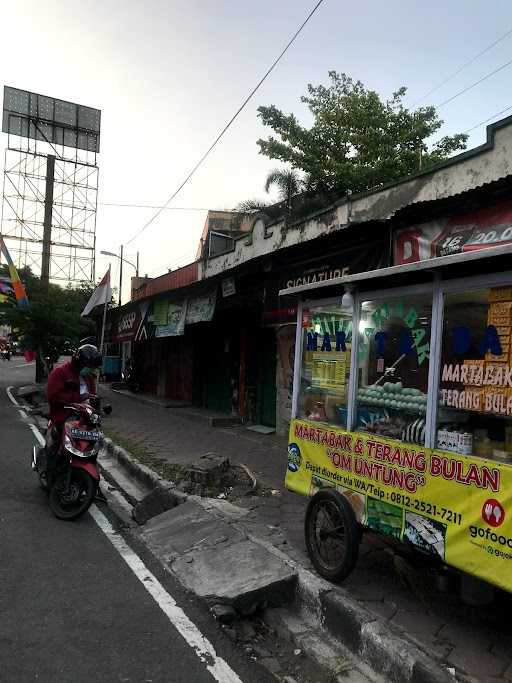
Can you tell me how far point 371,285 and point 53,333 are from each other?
57.5ft

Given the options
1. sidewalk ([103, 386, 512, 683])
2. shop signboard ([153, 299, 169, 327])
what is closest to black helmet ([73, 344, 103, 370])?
sidewalk ([103, 386, 512, 683])

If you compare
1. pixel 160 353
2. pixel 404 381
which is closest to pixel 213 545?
pixel 404 381

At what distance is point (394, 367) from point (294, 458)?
1294 mm

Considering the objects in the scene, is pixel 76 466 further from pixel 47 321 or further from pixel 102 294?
pixel 47 321

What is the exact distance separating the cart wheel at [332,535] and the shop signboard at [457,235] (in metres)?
3.19

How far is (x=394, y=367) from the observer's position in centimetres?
382

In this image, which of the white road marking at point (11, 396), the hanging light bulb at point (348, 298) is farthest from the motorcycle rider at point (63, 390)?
the white road marking at point (11, 396)

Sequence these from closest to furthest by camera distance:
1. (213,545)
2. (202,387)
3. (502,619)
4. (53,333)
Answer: (502,619)
(213,545)
(202,387)
(53,333)

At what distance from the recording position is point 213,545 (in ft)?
15.9

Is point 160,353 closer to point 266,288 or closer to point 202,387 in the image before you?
point 202,387

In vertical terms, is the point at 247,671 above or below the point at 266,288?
below

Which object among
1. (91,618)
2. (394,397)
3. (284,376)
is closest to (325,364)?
(394,397)

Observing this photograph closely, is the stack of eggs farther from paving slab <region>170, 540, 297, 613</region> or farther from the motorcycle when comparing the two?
the motorcycle

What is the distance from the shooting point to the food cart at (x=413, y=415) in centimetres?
301
